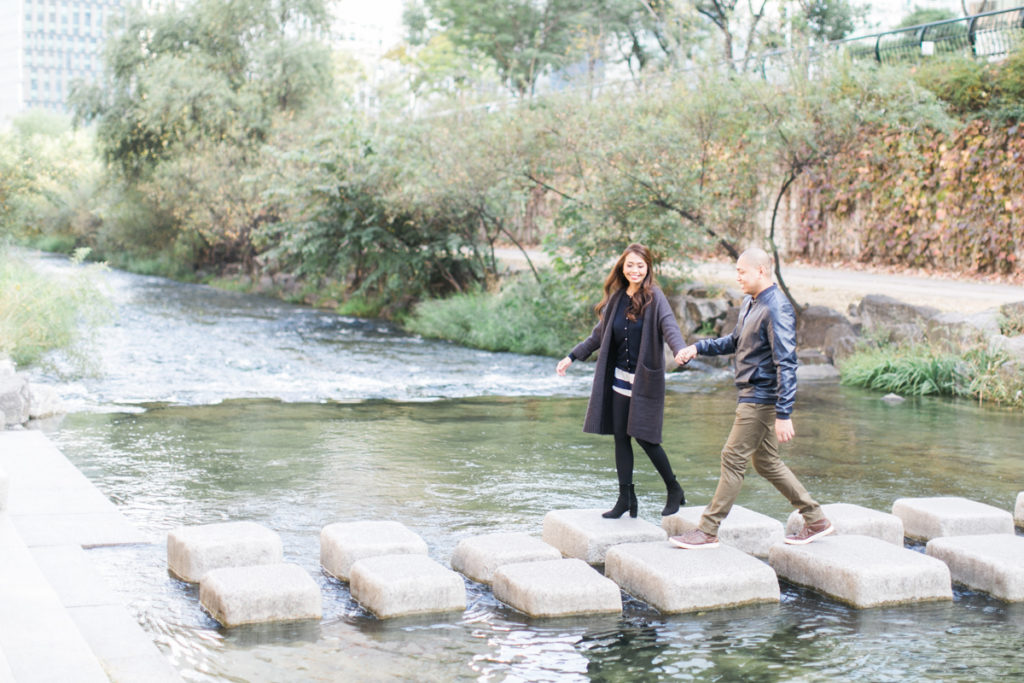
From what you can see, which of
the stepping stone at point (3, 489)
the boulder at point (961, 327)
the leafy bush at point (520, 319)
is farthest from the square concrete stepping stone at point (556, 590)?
the leafy bush at point (520, 319)

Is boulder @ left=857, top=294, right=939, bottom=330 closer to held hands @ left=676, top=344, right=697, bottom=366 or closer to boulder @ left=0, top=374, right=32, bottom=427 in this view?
held hands @ left=676, top=344, right=697, bottom=366

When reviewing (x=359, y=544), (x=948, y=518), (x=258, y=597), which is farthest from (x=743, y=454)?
(x=258, y=597)

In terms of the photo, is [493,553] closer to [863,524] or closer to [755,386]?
[755,386]

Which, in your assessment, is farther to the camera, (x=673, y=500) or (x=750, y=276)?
(x=673, y=500)

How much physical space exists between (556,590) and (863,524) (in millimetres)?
2155

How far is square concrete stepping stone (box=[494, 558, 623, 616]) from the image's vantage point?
205 inches

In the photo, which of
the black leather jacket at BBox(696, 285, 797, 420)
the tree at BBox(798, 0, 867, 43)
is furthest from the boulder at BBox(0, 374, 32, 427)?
the tree at BBox(798, 0, 867, 43)

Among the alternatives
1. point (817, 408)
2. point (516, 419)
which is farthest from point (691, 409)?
point (516, 419)

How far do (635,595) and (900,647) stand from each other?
134 centimetres

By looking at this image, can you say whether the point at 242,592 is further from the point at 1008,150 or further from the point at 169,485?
the point at 1008,150

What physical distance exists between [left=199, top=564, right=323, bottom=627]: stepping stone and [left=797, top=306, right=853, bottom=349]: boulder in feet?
41.3

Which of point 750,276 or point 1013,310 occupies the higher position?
point 750,276

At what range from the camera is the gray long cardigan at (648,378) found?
6133 millimetres

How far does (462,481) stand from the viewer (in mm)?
8281
